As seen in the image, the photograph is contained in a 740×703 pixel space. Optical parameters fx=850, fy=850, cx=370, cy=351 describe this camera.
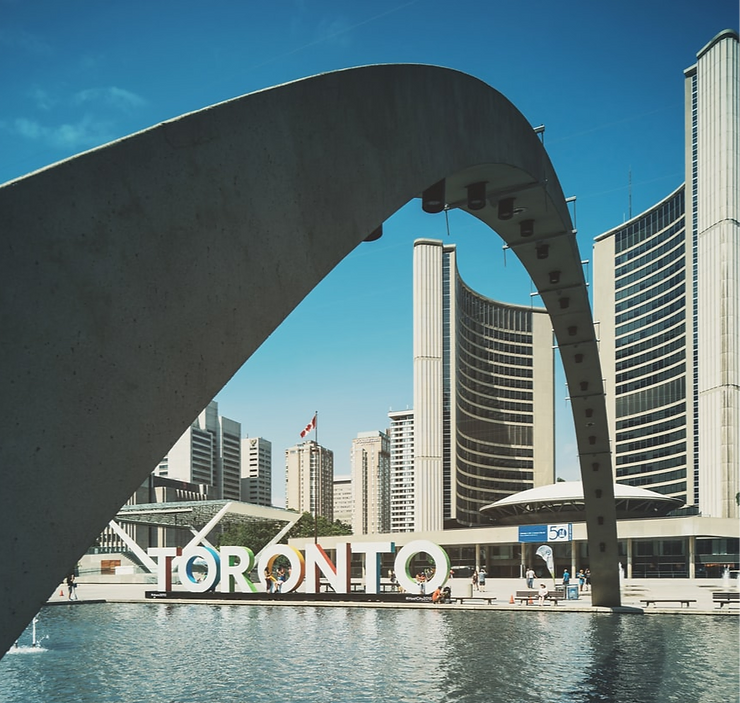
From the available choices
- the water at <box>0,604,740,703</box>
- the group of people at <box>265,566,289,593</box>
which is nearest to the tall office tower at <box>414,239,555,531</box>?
the group of people at <box>265,566,289,593</box>

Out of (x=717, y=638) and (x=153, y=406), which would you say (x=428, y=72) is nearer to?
(x=153, y=406)

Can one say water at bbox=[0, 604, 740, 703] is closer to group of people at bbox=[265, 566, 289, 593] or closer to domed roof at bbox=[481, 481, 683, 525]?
group of people at bbox=[265, 566, 289, 593]

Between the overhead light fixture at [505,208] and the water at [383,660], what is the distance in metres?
7.16

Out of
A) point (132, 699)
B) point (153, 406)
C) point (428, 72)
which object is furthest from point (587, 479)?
point (153, 406)

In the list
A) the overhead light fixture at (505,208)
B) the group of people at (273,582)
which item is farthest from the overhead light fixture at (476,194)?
the group of people at (273,582)

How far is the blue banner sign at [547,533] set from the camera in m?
51.0

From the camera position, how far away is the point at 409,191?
269 inches

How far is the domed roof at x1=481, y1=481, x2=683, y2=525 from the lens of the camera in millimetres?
81938

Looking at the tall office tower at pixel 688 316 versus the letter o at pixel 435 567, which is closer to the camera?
the letter o at pixel 435 567

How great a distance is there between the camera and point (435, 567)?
114 ft

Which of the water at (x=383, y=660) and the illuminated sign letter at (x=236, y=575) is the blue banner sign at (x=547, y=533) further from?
the water at (x=383, y=660)

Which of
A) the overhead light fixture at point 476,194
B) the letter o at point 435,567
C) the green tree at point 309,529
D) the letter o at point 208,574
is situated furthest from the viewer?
the green tree at point 309,529

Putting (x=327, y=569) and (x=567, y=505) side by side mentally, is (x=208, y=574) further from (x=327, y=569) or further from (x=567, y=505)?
(x=567, y=505)

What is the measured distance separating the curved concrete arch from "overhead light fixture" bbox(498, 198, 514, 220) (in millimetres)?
6085
